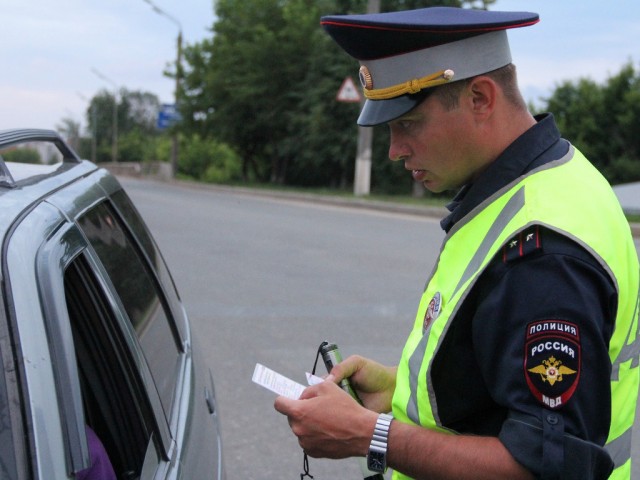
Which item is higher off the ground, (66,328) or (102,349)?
(66,328)

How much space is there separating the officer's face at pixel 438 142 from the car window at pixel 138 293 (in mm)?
788

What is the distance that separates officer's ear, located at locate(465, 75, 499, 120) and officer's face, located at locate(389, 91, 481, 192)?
1 centimetres

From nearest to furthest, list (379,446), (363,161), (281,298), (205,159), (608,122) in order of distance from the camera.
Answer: (379,446) < (281,298) < (363,161) < (608,122) < (205,159)

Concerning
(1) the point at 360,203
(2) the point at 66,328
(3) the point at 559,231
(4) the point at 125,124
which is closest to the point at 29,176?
(2) the point at 66,328

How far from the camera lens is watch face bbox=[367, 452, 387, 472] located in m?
1.46

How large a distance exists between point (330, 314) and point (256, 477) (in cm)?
318

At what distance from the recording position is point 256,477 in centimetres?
374

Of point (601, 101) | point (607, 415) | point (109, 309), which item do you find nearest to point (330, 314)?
point (109, 309)

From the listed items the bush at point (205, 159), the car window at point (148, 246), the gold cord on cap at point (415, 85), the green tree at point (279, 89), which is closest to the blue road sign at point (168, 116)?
the green tree at point (279, 89)

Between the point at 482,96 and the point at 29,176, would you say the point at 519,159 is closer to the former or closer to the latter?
the point at 482,96

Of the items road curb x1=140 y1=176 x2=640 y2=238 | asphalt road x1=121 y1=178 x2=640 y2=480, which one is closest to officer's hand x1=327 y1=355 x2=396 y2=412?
asphalt road x1=121 y1=178 x2=640 y2=480

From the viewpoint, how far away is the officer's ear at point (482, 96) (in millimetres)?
1476

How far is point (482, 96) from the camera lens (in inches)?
58.4

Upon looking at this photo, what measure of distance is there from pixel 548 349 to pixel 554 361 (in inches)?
0.9
